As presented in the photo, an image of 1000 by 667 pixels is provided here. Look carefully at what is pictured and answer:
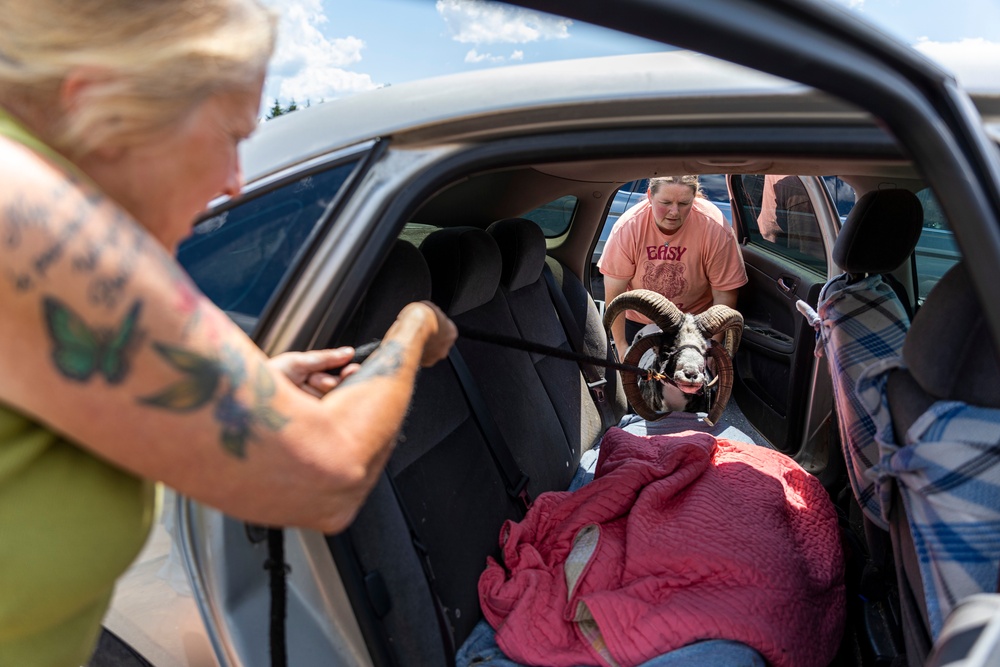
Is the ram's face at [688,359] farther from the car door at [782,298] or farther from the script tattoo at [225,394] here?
the script tattoo at [225,394]

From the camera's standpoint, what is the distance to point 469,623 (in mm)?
1958

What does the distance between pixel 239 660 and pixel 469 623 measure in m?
0.76

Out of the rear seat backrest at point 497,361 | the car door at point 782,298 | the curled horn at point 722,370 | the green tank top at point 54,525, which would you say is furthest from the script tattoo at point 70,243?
the car door at point 782,298

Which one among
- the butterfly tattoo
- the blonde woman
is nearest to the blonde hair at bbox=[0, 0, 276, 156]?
the blonde woman

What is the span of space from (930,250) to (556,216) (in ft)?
5.78

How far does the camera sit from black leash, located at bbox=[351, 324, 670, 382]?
1591 mm

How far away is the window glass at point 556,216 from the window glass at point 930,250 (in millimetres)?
1631

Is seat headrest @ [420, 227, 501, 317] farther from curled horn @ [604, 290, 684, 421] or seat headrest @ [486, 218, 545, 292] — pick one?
curled horn @ [604, 290, 684, 421]

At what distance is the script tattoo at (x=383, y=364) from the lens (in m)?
1.02

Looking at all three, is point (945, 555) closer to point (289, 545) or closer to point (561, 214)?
point (289, 545)

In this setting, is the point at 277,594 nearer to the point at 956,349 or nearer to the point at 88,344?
the point at 88,344

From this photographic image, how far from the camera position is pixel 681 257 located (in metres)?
4.28

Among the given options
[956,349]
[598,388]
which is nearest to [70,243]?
[956,349]

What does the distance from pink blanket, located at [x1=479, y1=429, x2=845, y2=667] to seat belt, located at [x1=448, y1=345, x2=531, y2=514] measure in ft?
0.28
